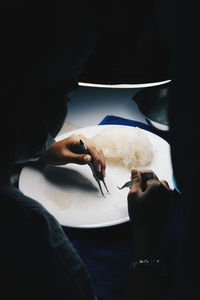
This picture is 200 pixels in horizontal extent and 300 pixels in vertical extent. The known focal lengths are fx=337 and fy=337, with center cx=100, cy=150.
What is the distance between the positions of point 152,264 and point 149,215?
160 mm

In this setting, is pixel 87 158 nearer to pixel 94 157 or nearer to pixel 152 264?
pixel 94 157

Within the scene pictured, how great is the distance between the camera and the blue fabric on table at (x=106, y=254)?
107 cm

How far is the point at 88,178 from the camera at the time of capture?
1467 millimetres

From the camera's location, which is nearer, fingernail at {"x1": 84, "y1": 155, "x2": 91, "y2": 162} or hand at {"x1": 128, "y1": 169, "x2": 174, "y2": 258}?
hand at {"x1": 128, "y1": 169, "x2": 174, "y2": 258}

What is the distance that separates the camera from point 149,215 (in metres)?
1.14

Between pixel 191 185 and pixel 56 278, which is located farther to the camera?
pixel 56 278

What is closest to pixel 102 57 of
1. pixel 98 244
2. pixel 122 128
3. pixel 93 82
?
pixel 93 82

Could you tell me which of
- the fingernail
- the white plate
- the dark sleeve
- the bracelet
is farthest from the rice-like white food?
the dark sleeve

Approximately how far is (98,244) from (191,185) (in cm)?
74

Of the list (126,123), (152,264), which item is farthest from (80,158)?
(152,264)

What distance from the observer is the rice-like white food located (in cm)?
154

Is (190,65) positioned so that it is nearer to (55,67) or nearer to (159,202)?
(55,67)

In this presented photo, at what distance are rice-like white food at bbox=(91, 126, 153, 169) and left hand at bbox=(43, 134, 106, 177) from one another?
0.09m

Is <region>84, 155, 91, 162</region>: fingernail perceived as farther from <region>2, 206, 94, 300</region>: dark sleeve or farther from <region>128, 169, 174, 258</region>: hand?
<region>2, 206, 94, 300</region>: dark sleeve
